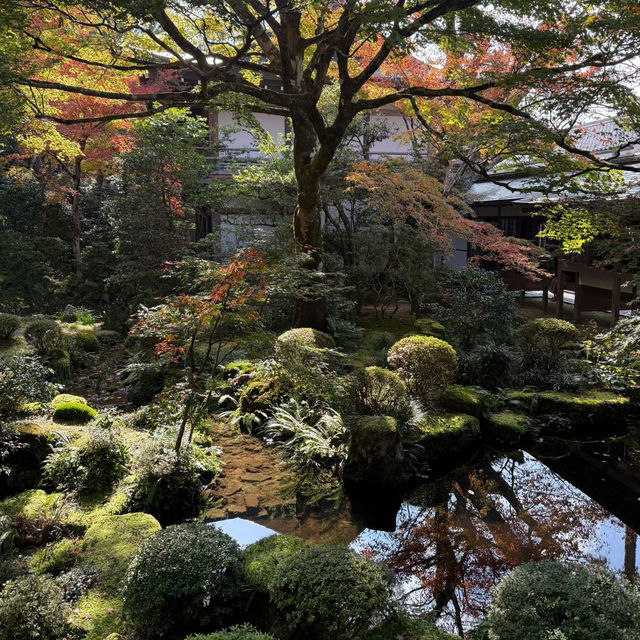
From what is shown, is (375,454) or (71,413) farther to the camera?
(71,413)

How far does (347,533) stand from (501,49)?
11691mm

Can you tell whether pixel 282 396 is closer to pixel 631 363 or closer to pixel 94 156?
pixel 631 363

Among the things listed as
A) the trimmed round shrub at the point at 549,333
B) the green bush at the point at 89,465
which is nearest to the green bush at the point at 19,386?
the green bush at the point at 89,465

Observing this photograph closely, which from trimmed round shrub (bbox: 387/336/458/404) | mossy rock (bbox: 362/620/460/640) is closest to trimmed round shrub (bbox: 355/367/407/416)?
trimmed round shrub (bbox: 387/336/458/404)

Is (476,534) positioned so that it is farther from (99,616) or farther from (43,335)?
(43,335)

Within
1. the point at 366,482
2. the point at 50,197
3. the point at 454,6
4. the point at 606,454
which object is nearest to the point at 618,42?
the point at 454,6

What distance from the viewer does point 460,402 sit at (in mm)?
7227

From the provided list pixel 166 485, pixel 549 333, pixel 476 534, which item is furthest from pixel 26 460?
pixel 549 333

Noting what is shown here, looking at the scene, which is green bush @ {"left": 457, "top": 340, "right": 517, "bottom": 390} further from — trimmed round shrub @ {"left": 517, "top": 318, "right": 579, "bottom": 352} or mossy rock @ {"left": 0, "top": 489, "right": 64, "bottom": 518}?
mossy rock @ {"left": 0, "top": 489, "right": 64, "bottom": 518}

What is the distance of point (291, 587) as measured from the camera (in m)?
3.21

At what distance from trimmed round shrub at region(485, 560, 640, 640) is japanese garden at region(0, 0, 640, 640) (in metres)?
0.01

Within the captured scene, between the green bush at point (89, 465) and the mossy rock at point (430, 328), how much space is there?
704 cm

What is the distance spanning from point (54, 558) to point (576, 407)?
6.82m

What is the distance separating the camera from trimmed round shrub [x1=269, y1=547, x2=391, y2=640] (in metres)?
3.06
